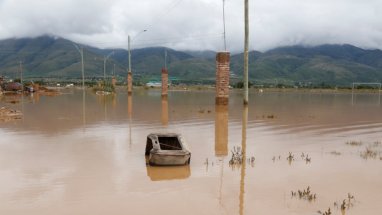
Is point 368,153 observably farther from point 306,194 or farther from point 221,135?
point 221,135

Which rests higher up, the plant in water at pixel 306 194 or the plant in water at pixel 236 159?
the plant in water at pixel 236 159

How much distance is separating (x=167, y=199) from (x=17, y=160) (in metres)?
5.25

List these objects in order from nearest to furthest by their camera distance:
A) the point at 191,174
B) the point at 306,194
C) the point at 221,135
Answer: the point at 306,194 → the point at 191,174 → the point at 221,135

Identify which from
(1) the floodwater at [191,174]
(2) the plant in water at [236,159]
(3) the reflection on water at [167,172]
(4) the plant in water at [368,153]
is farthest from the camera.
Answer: (4) the plant in water at [368,153]

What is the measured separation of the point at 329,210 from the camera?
6598 millimetres

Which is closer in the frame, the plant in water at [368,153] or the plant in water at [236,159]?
the plant in water at [236,159]

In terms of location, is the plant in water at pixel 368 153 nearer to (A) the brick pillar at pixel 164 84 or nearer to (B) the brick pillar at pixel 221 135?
(B) the brick pillar at pixel 221 135

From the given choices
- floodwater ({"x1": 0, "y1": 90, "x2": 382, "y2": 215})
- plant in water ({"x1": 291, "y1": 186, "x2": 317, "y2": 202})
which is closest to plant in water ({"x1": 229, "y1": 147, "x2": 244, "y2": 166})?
floodwater ({"x1": 0, "y1": 90, "x2": 382, "y2": 215})

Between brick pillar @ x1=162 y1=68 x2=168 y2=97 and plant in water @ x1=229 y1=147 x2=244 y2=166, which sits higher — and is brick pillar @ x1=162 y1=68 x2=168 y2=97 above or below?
above

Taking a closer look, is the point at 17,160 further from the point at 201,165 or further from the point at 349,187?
the point at 349,187

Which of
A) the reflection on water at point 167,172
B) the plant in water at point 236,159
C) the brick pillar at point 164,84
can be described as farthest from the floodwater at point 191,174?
the brick pillar at point 164,84

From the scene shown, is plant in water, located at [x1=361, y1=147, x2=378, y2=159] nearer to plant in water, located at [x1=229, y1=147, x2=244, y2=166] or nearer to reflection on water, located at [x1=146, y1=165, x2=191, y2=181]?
plant in water, located at [x1=229, y1=147, x2=244, y2=166]

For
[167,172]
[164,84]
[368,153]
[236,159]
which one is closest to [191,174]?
[167,172]

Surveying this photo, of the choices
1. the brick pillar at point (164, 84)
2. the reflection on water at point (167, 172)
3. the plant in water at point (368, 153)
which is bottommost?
the plant in water at point (368, 153)
